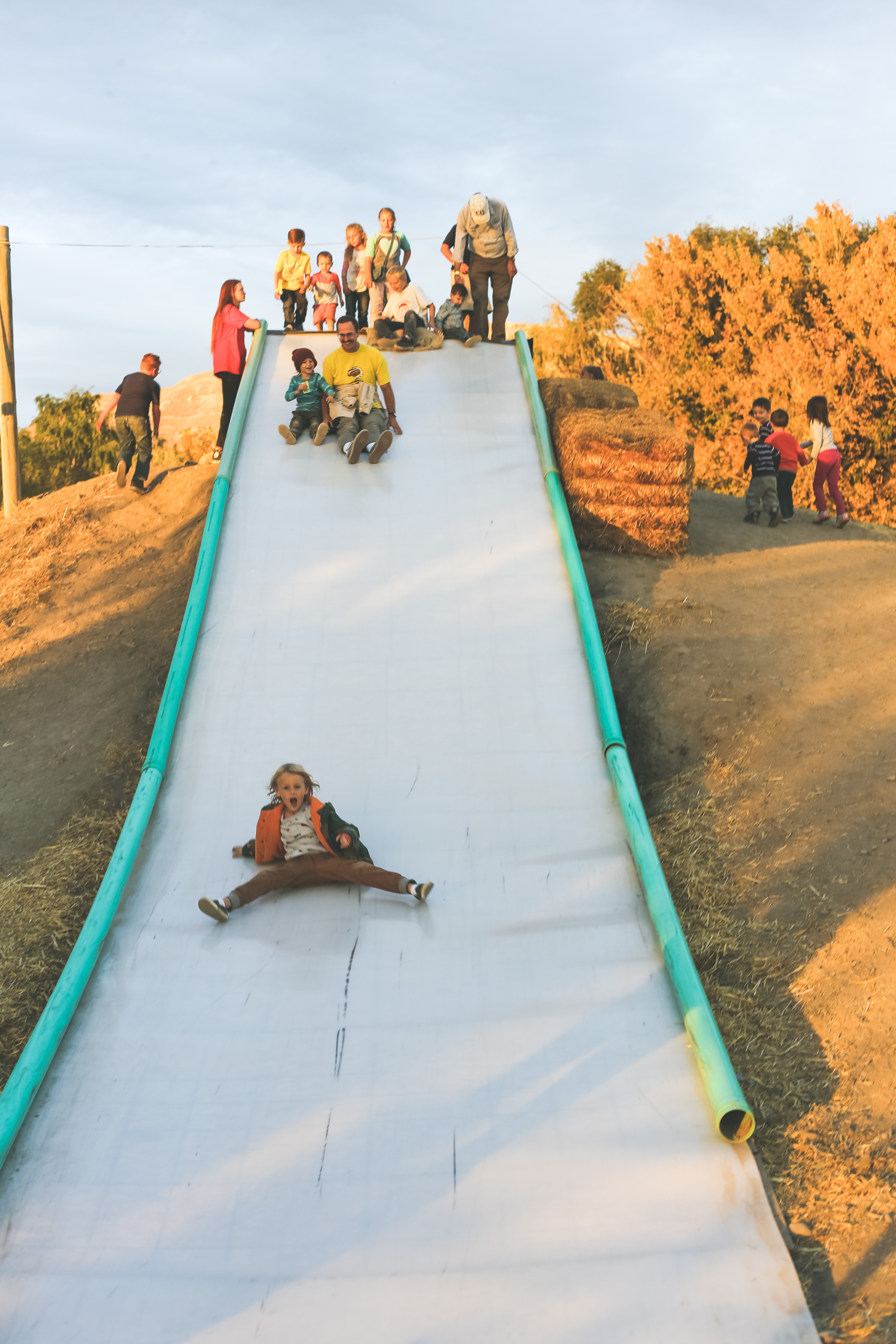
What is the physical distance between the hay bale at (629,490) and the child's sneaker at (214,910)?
4655 millimetres

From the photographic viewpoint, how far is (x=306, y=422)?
914cm

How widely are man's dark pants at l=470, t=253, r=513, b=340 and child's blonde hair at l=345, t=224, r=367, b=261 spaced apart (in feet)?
3.97

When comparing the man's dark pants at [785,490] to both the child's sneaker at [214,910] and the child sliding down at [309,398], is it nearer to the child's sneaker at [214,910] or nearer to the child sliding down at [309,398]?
the child sliding down at [309,398]

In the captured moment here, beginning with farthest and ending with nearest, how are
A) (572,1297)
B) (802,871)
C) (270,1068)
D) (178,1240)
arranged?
1. (802,871)
2. (270,1068)
3. (178,1240)
4. (572,1297)

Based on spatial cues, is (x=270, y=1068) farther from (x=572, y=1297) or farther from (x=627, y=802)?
(x=627, y=802)

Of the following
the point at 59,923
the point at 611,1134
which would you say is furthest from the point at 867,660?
the point at 59,923

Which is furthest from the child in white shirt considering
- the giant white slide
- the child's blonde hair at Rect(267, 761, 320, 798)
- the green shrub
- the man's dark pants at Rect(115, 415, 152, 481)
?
the green shrub

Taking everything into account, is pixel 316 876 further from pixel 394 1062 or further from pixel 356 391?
pixel 356 391

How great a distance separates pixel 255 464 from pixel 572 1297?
685 cm

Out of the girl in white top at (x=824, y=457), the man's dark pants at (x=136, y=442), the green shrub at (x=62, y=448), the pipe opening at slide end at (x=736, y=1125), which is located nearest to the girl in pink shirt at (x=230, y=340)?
the man's dark pants at (x=136, y=442)

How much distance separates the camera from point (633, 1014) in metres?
4.38

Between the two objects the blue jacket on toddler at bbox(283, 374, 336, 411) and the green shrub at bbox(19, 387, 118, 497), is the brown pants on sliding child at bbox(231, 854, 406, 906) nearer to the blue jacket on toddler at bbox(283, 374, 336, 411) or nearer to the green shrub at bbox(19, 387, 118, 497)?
the blue jacket on toddler at bbox(283, 374, 336, 411)

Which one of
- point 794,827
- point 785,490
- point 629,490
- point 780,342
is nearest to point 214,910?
point 794,827

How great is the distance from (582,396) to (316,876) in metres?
5.90
